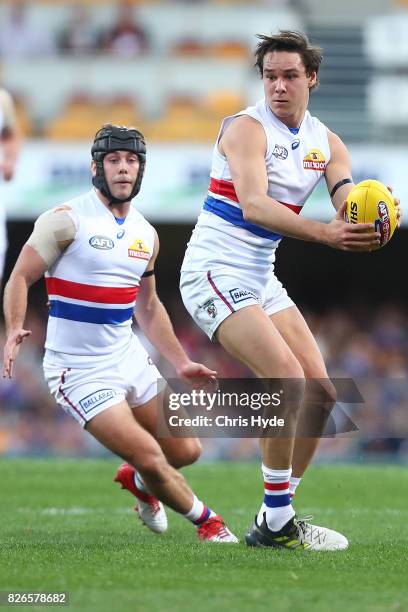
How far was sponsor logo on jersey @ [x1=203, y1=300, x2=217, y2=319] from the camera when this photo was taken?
6121 mm

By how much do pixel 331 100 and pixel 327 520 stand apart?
10049mm

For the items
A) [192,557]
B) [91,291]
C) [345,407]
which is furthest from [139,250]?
[345,407]

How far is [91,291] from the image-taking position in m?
6.79

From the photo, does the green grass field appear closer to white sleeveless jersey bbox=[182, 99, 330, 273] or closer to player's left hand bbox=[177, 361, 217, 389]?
player's left hand bbox=[177, 361, 217, 389]

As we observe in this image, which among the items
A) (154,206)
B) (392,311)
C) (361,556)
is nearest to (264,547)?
(361,556)

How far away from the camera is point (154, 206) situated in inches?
603

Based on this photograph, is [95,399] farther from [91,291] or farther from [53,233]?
[53,233]

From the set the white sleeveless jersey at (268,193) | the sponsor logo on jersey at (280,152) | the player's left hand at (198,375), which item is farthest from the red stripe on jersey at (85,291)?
the sponsor logo on jersey at (280,152)

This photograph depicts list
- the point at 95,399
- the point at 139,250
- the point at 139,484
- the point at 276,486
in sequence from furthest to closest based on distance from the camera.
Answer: the point at 139,484
the point at 139,250
the point at 95,399
the point at 276,486

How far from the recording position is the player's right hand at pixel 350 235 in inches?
213

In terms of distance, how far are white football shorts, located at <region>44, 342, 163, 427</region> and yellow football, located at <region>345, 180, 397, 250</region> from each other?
70.9 inches

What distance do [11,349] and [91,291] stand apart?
0.94 m

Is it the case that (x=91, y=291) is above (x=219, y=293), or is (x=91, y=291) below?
below

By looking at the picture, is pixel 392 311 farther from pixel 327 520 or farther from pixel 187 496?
pixel 187 496
